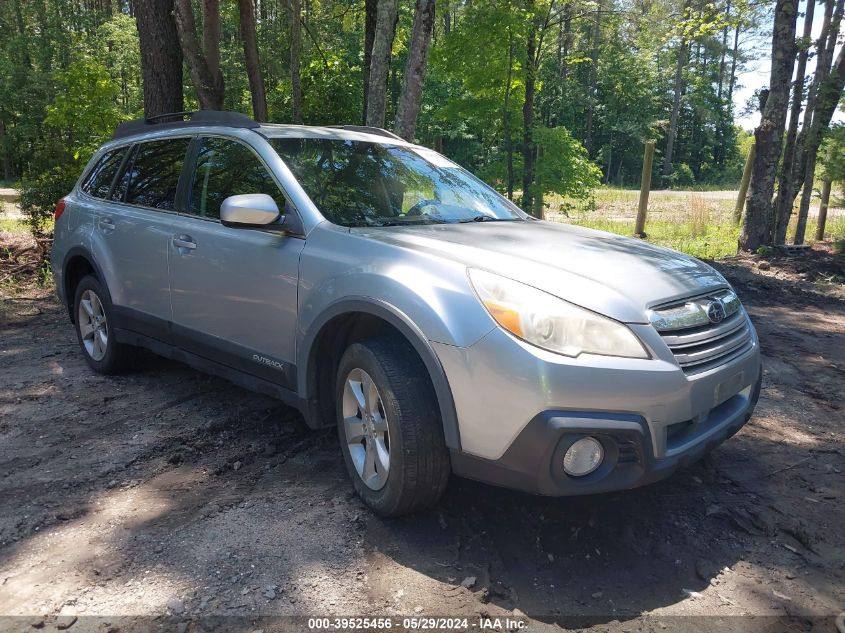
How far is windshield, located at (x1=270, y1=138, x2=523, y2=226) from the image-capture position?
3592 millimetres

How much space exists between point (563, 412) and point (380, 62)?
6.70 metres

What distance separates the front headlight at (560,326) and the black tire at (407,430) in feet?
1.59

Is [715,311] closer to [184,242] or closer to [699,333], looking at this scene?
[699,333]

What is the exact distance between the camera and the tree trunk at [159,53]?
883 cm

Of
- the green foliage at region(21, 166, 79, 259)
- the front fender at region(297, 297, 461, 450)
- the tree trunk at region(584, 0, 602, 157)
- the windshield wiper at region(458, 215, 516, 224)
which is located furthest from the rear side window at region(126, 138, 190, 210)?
the tree trunk at region(584, 0, 602, 157)

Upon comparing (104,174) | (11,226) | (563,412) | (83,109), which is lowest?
(11,226)

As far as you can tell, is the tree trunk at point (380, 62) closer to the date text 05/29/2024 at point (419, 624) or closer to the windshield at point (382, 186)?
the windshield at point (382, 186)

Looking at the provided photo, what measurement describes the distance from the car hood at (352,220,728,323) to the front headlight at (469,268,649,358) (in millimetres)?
48

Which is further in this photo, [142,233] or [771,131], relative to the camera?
[771,131]

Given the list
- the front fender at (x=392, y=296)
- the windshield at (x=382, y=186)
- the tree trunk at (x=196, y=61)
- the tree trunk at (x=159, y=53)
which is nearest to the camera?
the front fender at (x=392, y=296)

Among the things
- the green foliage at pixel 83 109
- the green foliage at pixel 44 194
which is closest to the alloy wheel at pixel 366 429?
the green foliage at pixel 44 194

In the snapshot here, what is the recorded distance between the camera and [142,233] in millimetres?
4414

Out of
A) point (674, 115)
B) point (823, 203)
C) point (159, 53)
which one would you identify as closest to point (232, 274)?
point (159, 53)

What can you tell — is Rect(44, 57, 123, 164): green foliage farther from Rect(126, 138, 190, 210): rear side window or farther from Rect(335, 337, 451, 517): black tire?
Rect(335, 337, 451, 517): black tire
